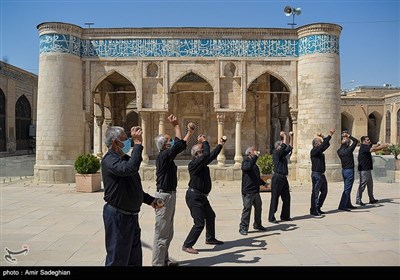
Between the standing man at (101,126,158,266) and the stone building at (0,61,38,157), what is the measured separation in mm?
21376

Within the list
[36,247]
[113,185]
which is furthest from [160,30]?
[113,185]

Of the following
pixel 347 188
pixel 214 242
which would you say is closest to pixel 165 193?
pixel 214 242

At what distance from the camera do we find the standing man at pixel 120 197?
11.1 feet

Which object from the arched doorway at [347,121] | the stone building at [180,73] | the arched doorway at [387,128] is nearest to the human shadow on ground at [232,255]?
the stone building at [180,73]

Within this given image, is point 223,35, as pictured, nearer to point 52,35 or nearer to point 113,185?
point 52,35

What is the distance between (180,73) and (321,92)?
554cm

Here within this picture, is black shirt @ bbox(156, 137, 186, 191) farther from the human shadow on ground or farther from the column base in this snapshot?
the column base

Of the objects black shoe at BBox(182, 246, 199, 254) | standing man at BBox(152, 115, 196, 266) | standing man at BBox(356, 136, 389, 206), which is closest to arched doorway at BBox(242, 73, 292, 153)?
standing man at BBox(356, 136, 389, 206)

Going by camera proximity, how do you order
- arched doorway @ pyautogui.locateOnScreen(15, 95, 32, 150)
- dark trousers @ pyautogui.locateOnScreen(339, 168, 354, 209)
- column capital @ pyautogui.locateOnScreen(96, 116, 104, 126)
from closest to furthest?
dark trousers @ pyautogui.locateOnScreen(339, 168, 354, 209) → column capital @ pyautogui.locateOnScreen(96, 116, 104, 126) → arched doorway @ pyautogui.locateOnScreen(15, 95, 32, 150)

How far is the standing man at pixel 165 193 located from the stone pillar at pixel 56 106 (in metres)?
9.99

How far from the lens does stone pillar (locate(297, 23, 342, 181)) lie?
530 inches

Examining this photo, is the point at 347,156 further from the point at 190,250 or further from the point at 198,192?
the point at 190,250

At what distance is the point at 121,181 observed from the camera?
11.4ft

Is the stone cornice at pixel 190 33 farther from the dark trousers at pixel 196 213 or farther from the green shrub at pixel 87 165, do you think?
the dark trousers at pixel 196 213
